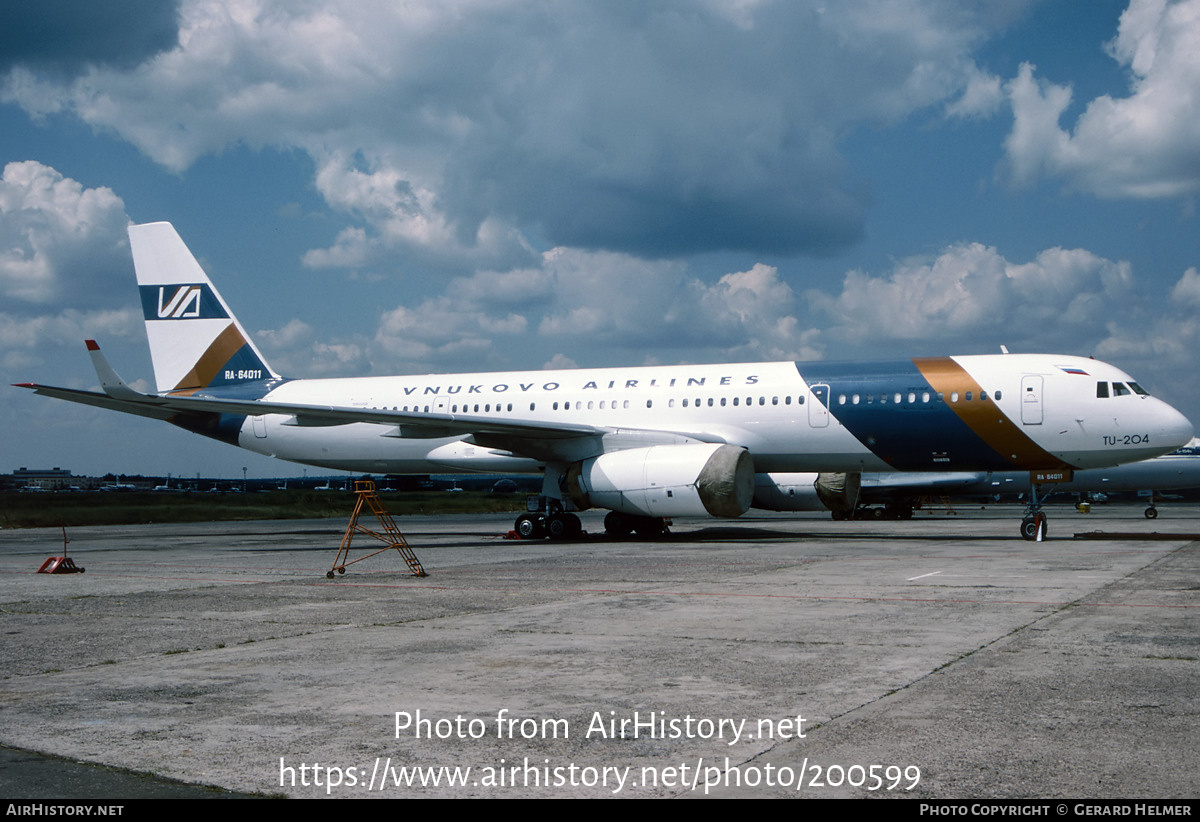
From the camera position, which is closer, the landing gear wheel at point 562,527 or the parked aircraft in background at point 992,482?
the landing gear wheel at point 562,527

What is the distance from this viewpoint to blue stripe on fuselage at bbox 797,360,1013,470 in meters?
19.4

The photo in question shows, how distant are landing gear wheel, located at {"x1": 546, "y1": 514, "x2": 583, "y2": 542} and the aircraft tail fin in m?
10.4

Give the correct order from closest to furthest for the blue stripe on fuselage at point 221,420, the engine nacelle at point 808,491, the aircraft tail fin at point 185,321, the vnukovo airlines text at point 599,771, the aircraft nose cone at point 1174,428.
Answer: the vnukovo airlines text at point 599,771 → the aircraft nose cone at point 1174,428 → the engine nacelle at point 808,491 → the blue stripe on fuselage at point 221,420 → the aircraft tail fin at point 185,321

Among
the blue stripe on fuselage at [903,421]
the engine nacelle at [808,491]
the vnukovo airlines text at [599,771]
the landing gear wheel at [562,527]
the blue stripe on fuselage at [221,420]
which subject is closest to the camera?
the vnukovo airlines text at [599,771]

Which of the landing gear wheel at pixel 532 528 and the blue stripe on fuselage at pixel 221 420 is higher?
the blue stripe on fuselage at pixel 221 420

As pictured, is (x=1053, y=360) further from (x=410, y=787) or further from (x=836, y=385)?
(x=410, y=787)

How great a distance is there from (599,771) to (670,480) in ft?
49.4

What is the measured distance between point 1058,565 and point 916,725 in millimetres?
10186

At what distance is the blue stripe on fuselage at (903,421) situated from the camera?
19.4 metres

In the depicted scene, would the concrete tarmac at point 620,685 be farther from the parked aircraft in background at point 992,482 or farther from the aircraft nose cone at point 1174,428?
the parked aircraft in background at point 992,482

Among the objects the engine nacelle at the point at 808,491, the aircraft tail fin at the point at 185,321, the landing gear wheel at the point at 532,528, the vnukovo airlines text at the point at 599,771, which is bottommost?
the landing gear wheel at the point at 532,528

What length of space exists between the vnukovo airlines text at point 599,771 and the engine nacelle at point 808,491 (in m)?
20.4

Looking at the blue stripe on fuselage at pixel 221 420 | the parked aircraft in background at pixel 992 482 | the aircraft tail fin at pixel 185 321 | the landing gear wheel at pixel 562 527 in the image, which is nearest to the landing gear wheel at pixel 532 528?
the landing gear wheel at pixel 562 527

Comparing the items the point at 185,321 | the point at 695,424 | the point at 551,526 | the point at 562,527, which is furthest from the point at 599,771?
the point at 185,321
